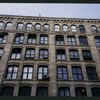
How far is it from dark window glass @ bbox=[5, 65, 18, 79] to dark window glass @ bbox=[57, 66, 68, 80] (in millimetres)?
5244

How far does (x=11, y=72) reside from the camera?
17344 mm

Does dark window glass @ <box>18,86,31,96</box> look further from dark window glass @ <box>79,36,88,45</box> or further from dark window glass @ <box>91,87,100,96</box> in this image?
dark window glass @ <box>79,36,88,45</box>

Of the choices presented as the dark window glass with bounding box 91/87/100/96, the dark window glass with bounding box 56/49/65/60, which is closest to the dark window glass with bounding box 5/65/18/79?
the dark window glass with bounding box 56/49/65/60

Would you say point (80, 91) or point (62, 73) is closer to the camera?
point (80, 91)

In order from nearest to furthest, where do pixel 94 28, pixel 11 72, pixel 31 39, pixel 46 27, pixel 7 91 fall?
pixel 7 91 < pixel 11 72 < pixel 31 39 < pixel 46 27 < pixel 94 28

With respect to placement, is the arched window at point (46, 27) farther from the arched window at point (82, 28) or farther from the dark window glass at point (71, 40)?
the arched window at point (82, 28)

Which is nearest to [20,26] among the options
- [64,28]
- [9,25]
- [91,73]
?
[9,25]

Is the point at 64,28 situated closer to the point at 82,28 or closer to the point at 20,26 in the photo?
the point at 82,28

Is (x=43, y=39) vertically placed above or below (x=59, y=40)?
above

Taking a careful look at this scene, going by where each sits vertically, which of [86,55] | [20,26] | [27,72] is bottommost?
[27,72]

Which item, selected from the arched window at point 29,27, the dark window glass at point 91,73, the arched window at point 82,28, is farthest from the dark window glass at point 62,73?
the arched window at point 29,27

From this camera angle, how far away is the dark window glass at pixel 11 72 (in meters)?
16.9

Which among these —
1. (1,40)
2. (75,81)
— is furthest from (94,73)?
(1,40)

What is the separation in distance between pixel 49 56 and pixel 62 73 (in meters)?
2.99
